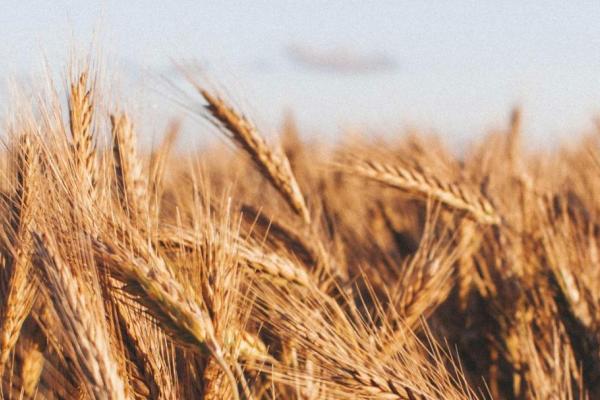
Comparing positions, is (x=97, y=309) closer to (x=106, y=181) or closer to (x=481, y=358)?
(x=106, y=181)

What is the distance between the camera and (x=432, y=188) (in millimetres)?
2256

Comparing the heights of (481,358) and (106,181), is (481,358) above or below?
below

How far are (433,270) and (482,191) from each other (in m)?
0.63

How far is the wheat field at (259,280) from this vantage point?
1.25 meters

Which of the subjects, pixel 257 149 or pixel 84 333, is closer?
pixel 84 333

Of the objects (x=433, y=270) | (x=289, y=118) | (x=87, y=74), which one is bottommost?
(x=289, y=118)

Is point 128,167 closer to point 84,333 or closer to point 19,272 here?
point 19,272

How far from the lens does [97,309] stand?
1179 millimetres

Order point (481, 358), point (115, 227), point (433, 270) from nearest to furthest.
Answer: point (115, 227) < point (433, 270) < point (481, 358)


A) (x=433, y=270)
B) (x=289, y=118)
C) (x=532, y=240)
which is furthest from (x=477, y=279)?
(x=289, y=118)

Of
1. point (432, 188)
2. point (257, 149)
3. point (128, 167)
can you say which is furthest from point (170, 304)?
point (432, 188)

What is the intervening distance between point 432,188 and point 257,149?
0.55 meters

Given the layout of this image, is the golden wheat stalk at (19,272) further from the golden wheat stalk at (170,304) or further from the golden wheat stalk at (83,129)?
the golden wheat stalk at (170,304)

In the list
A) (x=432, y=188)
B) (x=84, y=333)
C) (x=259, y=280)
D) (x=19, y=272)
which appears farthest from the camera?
(x=432, y=188)
